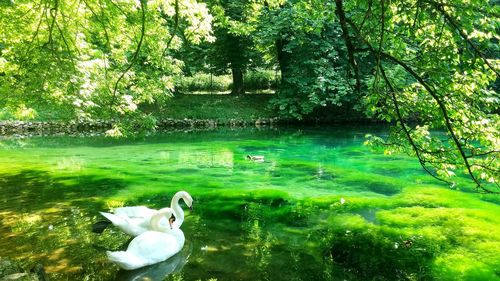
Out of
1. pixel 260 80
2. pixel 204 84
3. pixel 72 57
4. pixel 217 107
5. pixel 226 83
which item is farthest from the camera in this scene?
pixel 226 83

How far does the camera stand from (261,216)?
21.1ft

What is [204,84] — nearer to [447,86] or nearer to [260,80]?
[260,80]

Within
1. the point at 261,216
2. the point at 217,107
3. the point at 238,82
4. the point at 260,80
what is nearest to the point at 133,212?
the point at 261,216

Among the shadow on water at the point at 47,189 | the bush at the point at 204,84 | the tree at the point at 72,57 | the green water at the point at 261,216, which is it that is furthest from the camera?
the bush at the point at 204,84

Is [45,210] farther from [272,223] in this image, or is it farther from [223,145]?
[223,145]

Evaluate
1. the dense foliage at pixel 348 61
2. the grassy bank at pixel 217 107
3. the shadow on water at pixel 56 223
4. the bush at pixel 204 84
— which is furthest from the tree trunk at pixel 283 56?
the shadow on water at pixel 56 223

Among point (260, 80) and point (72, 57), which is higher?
point (260, 80)

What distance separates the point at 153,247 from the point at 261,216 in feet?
7.27

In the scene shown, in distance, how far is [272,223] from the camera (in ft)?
20.0

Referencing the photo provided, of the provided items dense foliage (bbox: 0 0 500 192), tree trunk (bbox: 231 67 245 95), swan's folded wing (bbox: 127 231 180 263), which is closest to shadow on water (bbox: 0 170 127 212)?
dense foliage (bbox: 0 0 500 192)

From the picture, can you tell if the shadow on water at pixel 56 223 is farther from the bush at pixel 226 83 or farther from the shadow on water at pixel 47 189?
the bush at pixel 226 83

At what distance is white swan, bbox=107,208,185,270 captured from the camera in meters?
4.19

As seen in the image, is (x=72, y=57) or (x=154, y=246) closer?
(x=154, y=246)

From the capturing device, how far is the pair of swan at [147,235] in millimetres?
4279
